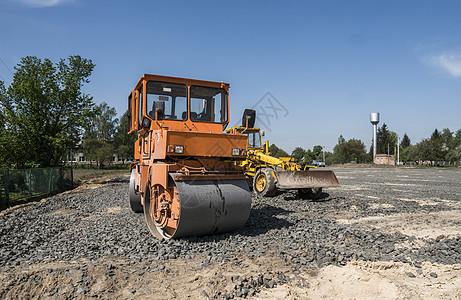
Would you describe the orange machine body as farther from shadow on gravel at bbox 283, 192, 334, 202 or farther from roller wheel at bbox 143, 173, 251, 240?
shadow on gravel at bbox 283, 192, 334, 202

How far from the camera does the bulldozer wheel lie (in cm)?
1266

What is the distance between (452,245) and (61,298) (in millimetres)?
6495

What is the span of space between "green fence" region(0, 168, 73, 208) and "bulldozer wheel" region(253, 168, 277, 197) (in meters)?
9.82

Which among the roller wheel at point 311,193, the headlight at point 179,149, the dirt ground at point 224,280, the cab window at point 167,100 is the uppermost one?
the cab window at point 167,100

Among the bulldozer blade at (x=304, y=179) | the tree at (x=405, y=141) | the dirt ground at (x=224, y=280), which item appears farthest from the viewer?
the tree at (x=405, y=141)

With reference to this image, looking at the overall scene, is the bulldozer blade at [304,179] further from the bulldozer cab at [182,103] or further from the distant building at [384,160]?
the distant building at [384,160]

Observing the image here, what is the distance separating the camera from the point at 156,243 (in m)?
6.13

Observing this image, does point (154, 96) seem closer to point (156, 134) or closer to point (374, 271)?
point (156, 134)

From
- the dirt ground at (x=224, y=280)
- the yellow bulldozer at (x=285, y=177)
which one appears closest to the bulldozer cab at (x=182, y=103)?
the dirt ground at (x=224, y=280)

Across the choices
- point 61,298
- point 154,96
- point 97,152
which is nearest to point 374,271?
point 61,298

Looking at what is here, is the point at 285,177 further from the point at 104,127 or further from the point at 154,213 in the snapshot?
the point at 104,127

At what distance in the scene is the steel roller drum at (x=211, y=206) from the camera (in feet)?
19.2

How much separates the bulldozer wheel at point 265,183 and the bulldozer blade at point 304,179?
0.49 m

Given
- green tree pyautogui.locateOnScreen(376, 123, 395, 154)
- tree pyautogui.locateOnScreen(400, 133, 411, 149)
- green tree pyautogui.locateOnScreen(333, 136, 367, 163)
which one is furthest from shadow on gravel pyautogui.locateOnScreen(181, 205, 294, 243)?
tree pyautogui.locateOnScreen(400, 133, 411, 149)
